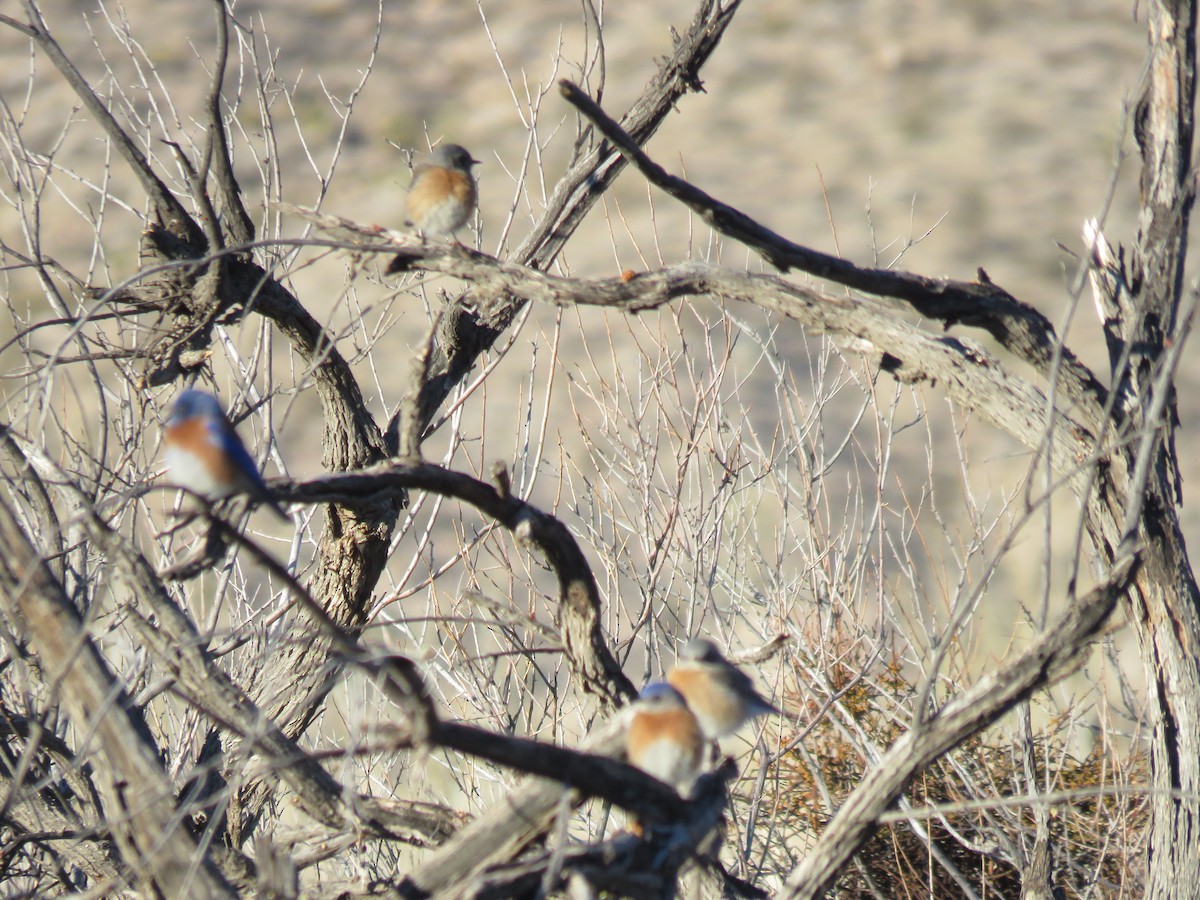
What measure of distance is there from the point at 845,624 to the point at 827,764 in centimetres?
58

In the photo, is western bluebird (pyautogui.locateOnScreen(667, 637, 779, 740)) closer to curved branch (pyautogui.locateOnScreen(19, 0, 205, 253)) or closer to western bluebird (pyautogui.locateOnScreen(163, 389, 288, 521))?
western bluebird (pyautogui.locateOnScreen(163, 389, 288, 521))

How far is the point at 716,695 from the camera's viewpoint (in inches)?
116

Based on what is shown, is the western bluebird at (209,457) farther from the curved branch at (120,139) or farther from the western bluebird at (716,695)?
the curved branch at (120,139)

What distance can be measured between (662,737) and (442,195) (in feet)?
7.13

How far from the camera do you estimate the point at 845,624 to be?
5094 mm

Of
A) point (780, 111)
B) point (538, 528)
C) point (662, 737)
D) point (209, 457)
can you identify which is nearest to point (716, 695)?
point (662, 737)

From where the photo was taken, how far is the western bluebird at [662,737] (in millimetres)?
2488

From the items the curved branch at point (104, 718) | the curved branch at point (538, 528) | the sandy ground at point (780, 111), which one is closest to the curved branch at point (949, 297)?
the curved branch at point (538, 528)

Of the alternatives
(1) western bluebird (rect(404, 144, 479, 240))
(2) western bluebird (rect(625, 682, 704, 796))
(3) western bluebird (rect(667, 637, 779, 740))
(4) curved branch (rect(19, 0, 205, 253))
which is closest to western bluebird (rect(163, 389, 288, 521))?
(2) western bluebird (rect(625, 682, 704, 796))

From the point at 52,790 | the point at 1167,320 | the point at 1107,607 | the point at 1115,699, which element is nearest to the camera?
the point at 1107,607

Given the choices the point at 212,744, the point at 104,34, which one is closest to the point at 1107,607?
the point at 212,744

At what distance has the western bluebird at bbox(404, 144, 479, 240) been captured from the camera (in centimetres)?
402

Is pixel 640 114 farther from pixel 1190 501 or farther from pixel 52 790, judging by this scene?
pixel 1190 501

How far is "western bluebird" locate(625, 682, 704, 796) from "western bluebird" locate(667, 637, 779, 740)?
387 mm
